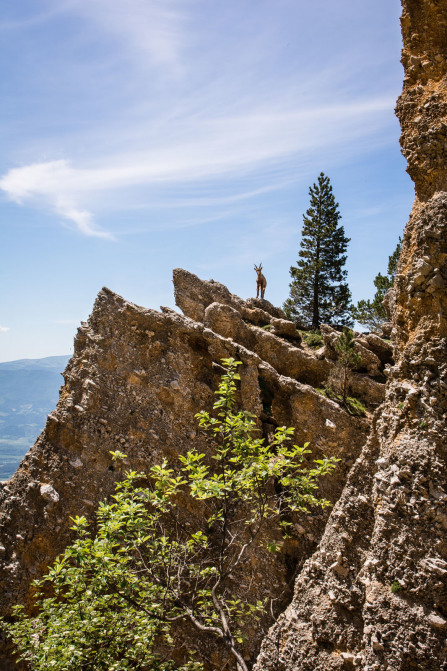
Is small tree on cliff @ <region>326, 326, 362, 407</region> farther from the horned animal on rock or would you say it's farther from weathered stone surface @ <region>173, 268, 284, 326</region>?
the horned animal on rock

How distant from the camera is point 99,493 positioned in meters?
13.3

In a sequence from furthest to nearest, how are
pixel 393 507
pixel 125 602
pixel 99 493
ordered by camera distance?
pixel 99 493 → pixel 125 602 → pixel 393 507

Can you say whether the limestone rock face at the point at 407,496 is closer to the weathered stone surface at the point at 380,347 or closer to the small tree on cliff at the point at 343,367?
the small tree on cliff at the point at 343,367

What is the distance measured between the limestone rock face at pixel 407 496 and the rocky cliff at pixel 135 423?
20.7 ft

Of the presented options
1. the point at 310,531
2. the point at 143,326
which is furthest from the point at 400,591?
the point at 143,326

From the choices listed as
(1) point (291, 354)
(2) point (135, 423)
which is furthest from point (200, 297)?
(2) point (135, 423)

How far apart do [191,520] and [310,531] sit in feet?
14.0

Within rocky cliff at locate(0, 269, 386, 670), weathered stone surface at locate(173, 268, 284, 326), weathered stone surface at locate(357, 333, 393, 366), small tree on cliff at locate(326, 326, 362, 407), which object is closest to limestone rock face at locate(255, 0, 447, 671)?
→ rocky cliff at locate(0, 269, 386, 670)

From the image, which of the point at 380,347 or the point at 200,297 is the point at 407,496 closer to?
the point at 380,347

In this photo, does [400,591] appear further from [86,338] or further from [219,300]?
[219,300]

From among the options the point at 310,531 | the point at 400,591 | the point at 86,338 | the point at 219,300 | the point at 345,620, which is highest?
the point at 219,300

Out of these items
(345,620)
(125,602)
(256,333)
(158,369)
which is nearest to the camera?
(345,620)

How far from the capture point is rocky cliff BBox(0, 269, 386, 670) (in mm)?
12547

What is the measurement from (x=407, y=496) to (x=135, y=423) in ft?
34.7
